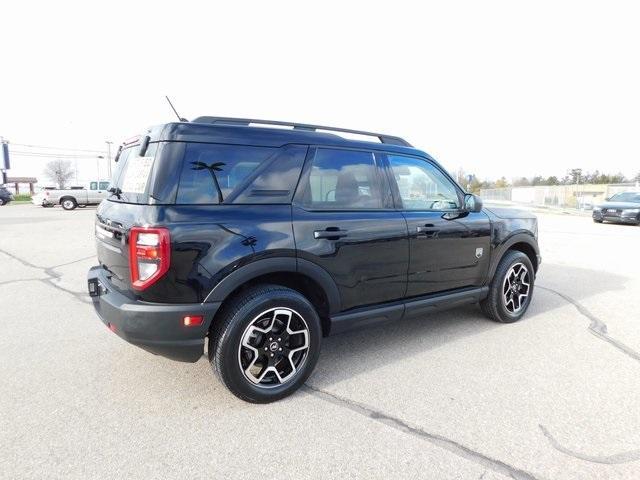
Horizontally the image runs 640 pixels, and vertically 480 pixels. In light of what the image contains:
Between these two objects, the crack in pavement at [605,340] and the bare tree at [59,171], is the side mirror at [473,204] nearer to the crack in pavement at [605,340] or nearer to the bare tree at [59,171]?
the crack in pavement at [605,340]

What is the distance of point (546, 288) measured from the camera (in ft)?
19.8

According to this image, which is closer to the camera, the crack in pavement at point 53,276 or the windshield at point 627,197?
the crack in pavement at point 53,276

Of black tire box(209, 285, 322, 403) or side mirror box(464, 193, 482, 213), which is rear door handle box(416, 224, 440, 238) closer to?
side mirror box(464, 193, 482, 213)

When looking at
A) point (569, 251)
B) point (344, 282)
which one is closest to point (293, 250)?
point (344, 282)

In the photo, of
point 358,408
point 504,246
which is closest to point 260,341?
point 358,408

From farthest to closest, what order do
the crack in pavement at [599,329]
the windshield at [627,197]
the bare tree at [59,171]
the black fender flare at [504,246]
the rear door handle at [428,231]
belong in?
the bare tree at [59,171] < the windshield at [627,197] < the black fender flare at [504,246] < the crack in pavement at [599,329] < the rear door handle at [428,231]

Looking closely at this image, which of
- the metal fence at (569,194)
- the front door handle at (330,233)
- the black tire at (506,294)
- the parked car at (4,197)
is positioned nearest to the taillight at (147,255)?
the front door handle at (330,233)

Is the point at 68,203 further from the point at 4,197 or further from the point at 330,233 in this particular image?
the point at 330,233

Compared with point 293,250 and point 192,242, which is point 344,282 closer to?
point 293,250

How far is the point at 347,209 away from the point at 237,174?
0.92 metres

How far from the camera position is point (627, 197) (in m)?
18.7

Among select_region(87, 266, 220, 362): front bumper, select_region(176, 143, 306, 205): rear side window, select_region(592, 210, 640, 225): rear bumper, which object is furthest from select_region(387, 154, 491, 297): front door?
select_region(592, 210, 640, 225): rear bumper

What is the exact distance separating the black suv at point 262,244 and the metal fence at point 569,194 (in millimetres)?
25051

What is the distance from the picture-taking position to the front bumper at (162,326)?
8.46ft
